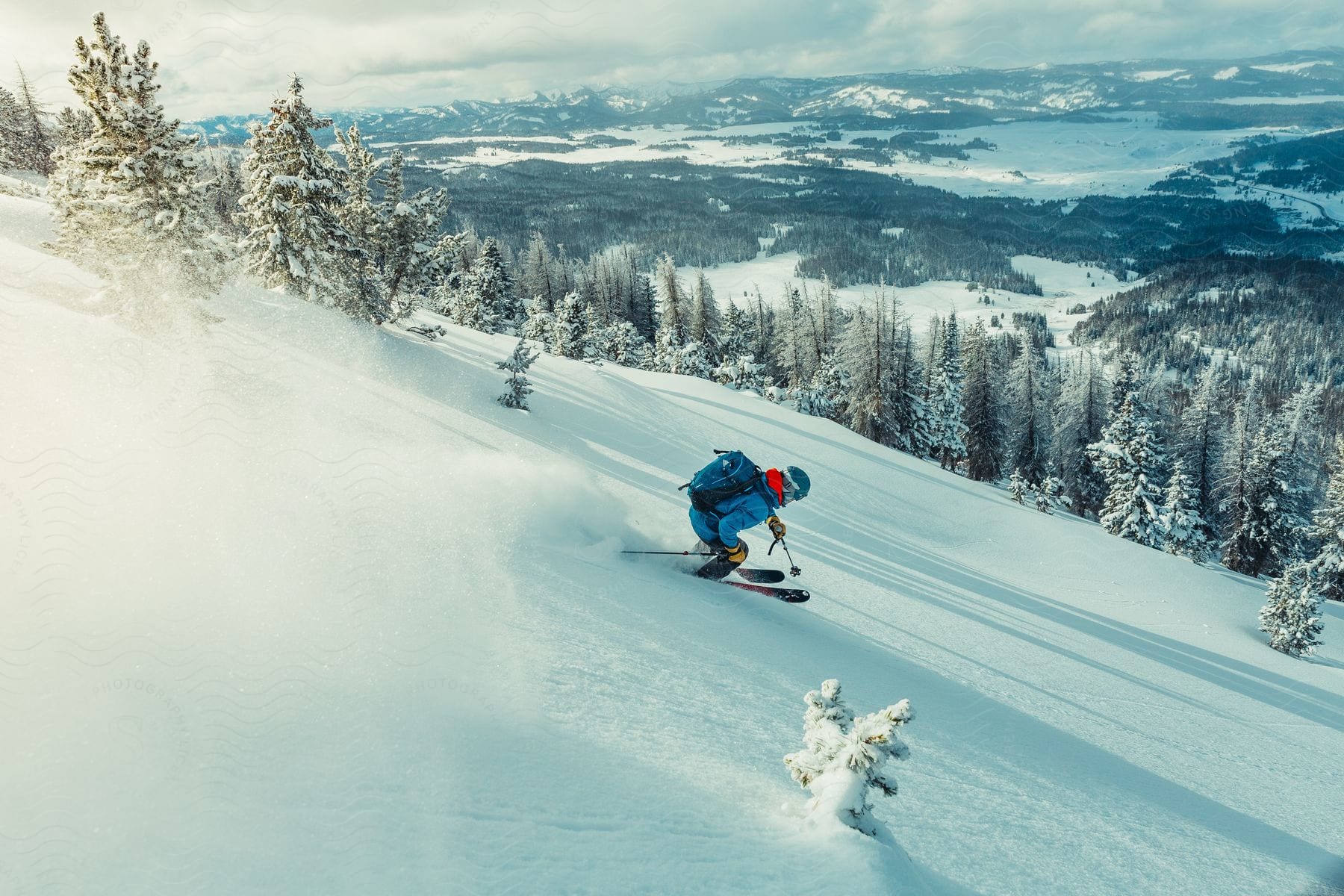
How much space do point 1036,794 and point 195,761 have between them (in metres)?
6.61

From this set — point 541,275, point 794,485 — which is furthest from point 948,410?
point 541,275

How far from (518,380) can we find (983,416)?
47.5 m

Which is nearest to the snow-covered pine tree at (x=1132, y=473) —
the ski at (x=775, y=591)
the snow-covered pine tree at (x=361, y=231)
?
the ski at (x=775, y=591)

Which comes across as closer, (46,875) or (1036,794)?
(46,875)

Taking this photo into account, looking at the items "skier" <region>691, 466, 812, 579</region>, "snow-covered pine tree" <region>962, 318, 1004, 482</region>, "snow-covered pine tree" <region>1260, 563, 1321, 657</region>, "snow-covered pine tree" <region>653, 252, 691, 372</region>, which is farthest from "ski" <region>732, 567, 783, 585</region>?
"snow-covered pine tree" <region>962, 318, 1004, 482</region>

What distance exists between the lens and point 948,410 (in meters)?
53.7

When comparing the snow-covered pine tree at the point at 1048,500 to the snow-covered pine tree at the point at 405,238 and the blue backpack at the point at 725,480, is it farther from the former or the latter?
the snow-covered pine tree at the point at 405,238

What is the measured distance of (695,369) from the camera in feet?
177

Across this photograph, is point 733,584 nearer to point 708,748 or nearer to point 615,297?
point 708,748

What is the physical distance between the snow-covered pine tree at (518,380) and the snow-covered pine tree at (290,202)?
9.95 metres

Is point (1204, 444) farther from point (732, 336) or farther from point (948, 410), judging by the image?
point (732, 336)

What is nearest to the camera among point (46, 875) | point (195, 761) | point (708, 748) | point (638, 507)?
point (46, 875)

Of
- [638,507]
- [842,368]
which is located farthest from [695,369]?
[638,507]

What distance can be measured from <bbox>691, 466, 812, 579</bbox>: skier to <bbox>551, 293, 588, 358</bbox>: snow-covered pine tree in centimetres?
4046
